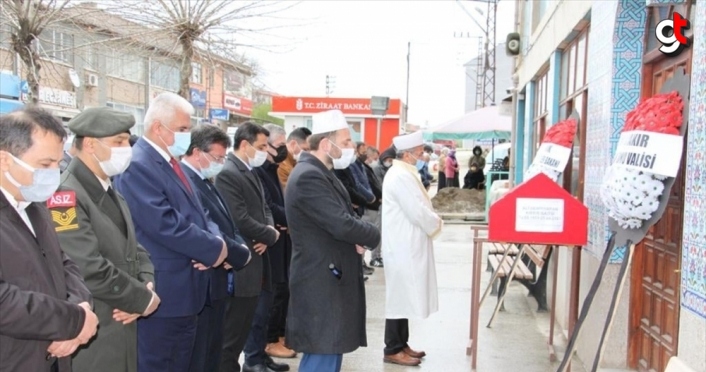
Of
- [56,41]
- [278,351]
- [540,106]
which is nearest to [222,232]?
[278,351]

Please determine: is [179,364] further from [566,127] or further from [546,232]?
[566,127]

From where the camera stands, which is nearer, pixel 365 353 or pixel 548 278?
pixel 365 353

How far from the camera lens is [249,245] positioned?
16.5 ft

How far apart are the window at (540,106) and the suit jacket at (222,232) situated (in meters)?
5.60

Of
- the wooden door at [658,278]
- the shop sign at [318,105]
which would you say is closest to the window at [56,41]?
the wooden door at [658,278]

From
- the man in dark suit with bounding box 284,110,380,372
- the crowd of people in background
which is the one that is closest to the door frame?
the crowd of people in background

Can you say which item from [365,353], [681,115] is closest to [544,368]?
[365,353]

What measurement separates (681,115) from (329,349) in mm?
2430

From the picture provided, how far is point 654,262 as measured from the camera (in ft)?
14.6

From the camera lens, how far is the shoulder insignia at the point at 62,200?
9.61 ft

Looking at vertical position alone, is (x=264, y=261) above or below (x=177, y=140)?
below

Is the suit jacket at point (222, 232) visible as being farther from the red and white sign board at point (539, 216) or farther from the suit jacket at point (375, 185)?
the suit jacket at point (375, 185)

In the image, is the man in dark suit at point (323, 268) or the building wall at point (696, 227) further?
the man in dark suit at point (323, 268)

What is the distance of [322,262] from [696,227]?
215cm
